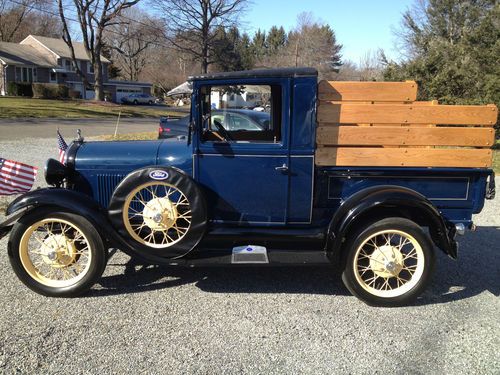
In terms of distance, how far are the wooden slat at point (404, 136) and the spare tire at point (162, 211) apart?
1194 millimetres

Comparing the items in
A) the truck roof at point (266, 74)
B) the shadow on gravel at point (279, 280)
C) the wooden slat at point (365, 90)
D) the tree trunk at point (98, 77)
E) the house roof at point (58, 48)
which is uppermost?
the house roof at point (58, 48)

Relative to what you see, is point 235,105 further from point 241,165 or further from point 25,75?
point 25,75

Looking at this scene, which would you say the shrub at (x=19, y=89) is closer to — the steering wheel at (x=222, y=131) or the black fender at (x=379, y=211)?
the steering wheel at (x=222, y=131)

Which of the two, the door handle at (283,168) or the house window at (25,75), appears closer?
the door handle at (283,168)

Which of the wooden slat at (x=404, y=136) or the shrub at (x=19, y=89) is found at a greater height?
the shrub at (x=19, y=89)

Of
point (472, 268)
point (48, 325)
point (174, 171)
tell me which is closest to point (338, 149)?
point (174, 171)

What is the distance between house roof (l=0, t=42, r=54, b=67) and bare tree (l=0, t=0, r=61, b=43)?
6867 mm

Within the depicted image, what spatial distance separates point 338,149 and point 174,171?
1.39 m

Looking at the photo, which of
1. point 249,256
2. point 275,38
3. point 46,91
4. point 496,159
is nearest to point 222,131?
point 249,256

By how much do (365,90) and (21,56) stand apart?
52.3 meters

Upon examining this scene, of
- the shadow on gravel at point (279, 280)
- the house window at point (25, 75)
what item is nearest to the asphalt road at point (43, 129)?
the shadow on gravel at point (279, 280)

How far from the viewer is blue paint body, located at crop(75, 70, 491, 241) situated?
3.63 metres

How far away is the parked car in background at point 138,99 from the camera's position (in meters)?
50.3

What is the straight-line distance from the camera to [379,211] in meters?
3.70
